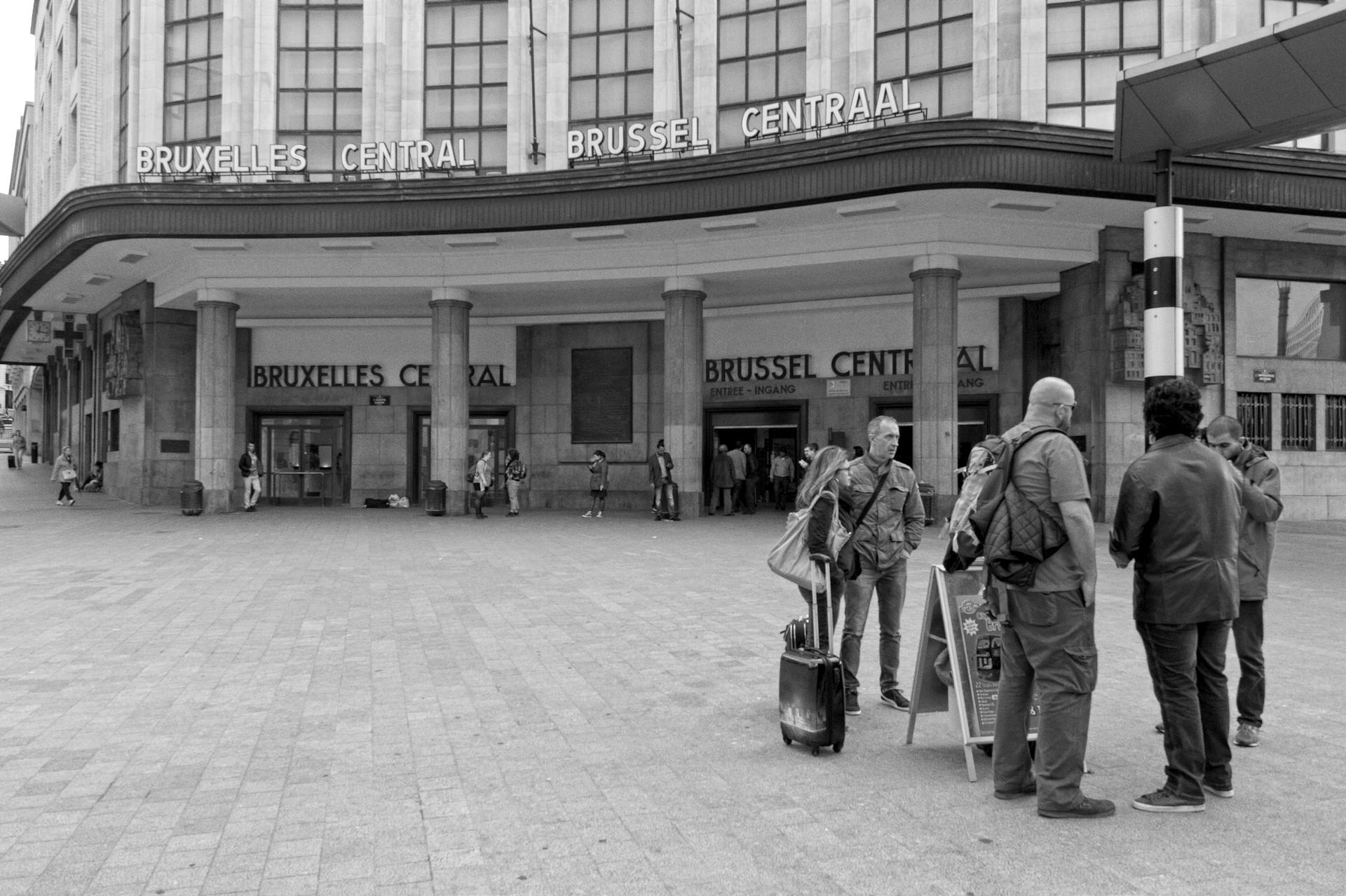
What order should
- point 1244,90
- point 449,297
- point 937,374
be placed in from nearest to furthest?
point 1244,90 → point 937,374 → point 449,297

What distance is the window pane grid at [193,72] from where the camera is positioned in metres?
24.5

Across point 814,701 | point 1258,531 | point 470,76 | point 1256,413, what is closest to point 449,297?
point 470,76

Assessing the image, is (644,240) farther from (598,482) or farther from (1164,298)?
(1164,298)

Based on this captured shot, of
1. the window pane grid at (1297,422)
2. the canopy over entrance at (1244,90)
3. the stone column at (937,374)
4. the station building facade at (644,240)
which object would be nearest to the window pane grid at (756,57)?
the station building facade at (644,240)

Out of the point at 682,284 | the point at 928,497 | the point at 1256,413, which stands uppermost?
the point at 682,284

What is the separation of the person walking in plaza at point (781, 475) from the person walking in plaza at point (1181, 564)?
20.3 meters

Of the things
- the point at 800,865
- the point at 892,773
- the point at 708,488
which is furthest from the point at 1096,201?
the point at 800,865

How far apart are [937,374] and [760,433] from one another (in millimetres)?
6967

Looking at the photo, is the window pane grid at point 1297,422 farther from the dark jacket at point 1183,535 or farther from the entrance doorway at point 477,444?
the dark jacket at point 1183,535

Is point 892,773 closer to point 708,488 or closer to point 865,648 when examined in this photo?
point 865,648

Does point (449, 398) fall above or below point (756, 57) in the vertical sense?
below

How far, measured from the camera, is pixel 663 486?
850 inches

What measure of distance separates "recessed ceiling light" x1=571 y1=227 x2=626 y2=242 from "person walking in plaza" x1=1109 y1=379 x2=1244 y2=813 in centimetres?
1706

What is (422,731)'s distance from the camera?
5.70m
